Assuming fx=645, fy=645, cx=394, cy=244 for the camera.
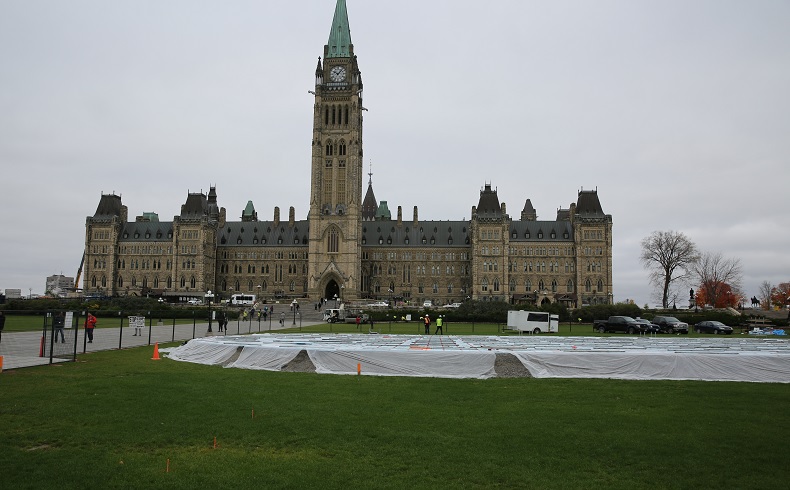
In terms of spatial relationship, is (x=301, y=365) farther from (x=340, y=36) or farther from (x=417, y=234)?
(x=340, y=36)

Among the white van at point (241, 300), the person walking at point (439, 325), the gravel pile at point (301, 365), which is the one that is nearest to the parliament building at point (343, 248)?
the white van at point (241, 300)

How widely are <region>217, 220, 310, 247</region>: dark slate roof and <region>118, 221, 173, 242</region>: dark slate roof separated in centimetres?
985

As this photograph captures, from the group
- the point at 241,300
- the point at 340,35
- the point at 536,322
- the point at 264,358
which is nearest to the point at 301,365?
the point at 264,358

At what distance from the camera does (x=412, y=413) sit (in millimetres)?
15500

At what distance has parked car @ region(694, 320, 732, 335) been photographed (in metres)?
51.1

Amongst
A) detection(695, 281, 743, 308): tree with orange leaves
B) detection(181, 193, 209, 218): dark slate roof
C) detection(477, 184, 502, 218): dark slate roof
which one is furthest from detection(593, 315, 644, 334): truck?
detection(181, 193, 209, 218): dark slate roof

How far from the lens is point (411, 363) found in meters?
23.1

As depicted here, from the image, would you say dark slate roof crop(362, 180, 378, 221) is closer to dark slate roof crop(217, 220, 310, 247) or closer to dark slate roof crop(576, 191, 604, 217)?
dark slate roof crop(217, 220, 310, 247)

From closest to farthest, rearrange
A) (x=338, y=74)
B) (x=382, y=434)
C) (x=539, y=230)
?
1. (x=382, y=434)
2. (x=338, y=74)
3. (x=539, y=230)

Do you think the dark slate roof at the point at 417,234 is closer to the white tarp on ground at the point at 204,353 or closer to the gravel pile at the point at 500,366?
the white tarp on ground at the point at 204,353

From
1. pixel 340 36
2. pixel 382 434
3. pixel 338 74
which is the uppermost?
pixel 340 36

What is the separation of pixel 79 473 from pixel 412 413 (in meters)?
7.49

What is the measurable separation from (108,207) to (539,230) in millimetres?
83923

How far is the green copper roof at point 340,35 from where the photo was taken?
393 ft
